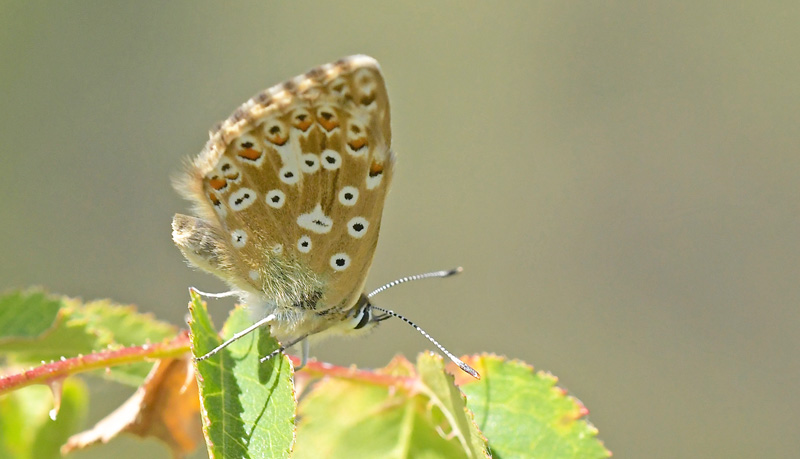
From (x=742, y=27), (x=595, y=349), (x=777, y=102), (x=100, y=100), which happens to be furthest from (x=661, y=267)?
(x=100, y=100)

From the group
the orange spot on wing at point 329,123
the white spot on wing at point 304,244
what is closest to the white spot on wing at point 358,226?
the white spot on wing at point 304,244

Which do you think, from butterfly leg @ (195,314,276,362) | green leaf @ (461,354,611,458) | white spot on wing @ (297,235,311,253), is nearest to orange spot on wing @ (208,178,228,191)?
white spot on wing @ (297,235,311,253)

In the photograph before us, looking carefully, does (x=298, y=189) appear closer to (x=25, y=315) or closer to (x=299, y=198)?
(x=299, y=198)

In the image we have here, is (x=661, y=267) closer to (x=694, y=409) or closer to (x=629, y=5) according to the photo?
(x=694, y=409)

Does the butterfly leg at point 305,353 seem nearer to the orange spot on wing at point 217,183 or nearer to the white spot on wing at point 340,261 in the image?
the white spot on wing at point 340,261

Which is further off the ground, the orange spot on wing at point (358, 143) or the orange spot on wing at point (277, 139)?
the orange spot on wing at point (358, 143)

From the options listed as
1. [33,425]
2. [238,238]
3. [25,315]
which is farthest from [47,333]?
[238,238]
